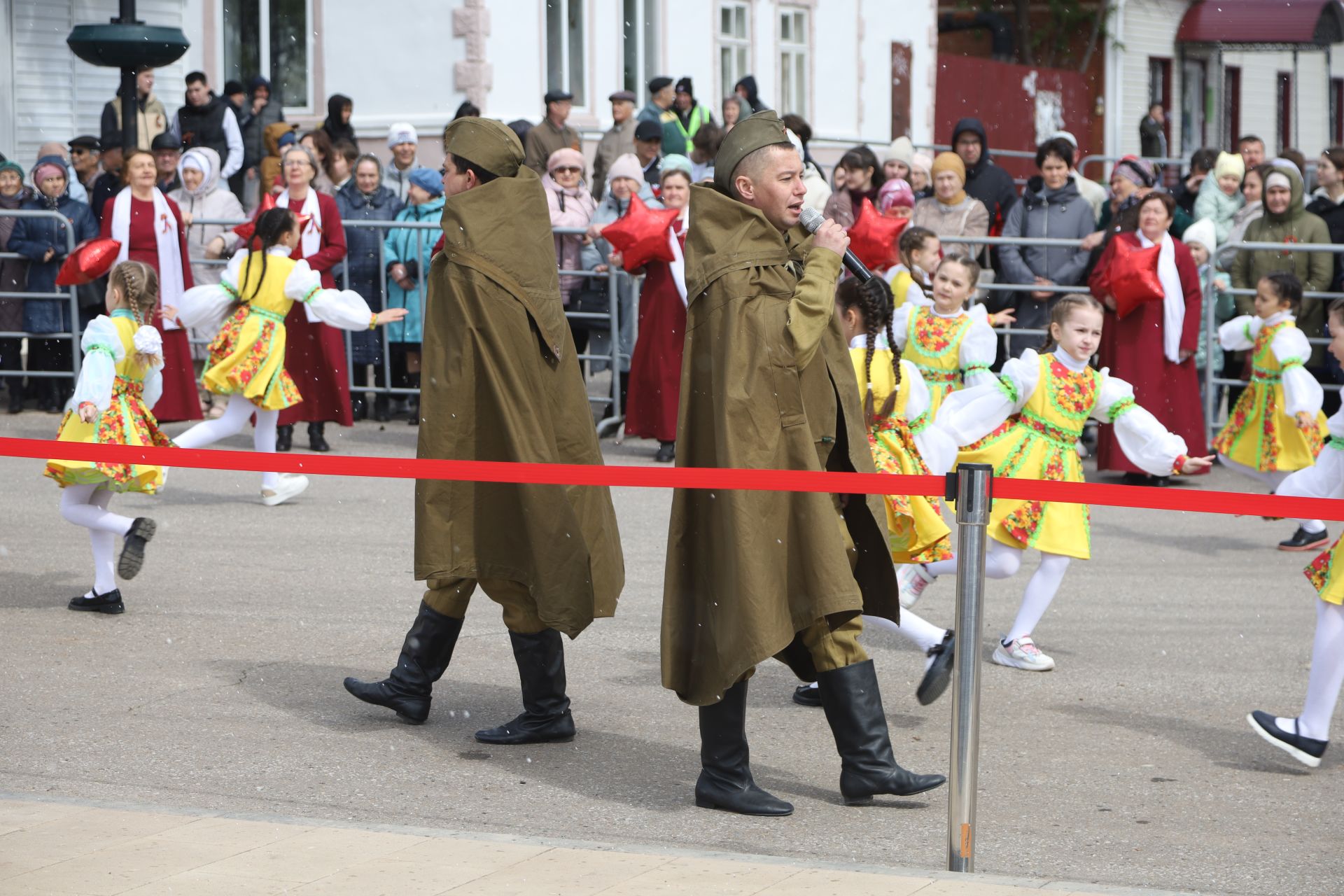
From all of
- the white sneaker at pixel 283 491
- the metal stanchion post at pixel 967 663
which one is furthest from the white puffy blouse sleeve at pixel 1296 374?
the metal stanchion post at pixel 967 663

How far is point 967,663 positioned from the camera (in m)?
4.62

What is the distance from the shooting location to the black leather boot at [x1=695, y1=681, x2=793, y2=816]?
5.22 m

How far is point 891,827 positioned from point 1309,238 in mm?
8487

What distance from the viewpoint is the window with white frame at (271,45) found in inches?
895

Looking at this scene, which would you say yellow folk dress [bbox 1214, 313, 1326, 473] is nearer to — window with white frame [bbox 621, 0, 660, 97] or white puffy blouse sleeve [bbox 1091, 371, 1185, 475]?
white puffy blouse sleeve [bbox 1091, 371, 1185, 475]

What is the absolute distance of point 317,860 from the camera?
4.46 meters

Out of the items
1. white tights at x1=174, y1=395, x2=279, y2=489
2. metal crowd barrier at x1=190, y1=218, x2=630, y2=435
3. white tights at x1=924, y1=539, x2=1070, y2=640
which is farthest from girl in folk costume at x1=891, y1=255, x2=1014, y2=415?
metal crowd barrier at x1=190, y1=218, x2=630, y2=435

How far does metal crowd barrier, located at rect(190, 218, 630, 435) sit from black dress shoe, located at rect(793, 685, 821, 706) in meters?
6.70

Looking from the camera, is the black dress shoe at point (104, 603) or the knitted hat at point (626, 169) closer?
the black dress shoe at point (104, 603)

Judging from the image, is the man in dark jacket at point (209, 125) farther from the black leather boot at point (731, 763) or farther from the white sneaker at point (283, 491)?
the black leather boot at point (731, 763)

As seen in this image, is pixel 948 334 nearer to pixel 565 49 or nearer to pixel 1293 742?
pixel 1293 742

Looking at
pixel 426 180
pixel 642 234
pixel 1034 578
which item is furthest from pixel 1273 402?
pixel 426 180

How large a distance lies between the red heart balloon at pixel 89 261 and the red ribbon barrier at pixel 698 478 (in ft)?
22.9

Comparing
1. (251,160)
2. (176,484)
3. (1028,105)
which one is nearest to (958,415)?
(176,484)
